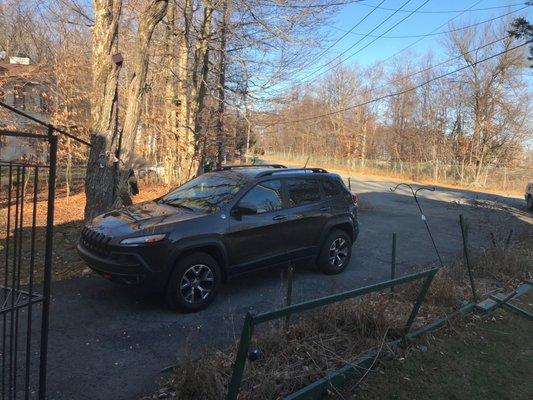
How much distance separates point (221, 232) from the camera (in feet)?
18.9

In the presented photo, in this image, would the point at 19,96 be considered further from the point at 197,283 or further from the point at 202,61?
the point at 197,283

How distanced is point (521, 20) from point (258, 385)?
9.21 m

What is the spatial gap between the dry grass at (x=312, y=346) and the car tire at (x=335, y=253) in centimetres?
154

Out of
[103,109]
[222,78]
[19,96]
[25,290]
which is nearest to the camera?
[25,290]

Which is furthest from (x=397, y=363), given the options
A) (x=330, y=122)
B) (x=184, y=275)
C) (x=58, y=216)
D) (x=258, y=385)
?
(x=330, y=122)

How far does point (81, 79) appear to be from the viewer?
18.7 metres

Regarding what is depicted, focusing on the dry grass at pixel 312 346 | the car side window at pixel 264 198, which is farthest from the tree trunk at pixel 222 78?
the dry grass at pixel 312 346

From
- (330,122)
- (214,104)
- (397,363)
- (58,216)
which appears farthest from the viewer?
(330,122)

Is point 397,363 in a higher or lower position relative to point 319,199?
lower

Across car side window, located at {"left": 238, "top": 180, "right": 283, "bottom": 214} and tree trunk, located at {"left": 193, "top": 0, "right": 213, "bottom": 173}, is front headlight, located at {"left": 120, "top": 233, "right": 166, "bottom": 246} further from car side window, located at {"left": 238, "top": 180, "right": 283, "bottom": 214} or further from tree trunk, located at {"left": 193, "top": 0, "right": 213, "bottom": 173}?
tree trunk, located at {"left": 193, "top": 0, "right": 213, "bottom": 173}

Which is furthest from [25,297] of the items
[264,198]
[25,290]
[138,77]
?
[138,77]

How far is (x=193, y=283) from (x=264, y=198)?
1685 mm

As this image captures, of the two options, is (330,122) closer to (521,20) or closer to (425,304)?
(521,20)

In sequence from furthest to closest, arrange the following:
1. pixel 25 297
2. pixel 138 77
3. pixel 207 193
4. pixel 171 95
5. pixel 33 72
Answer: pixel 33 72, pixel 171 95, pixel 138 77, pixel 207 193, pixel 25 297
